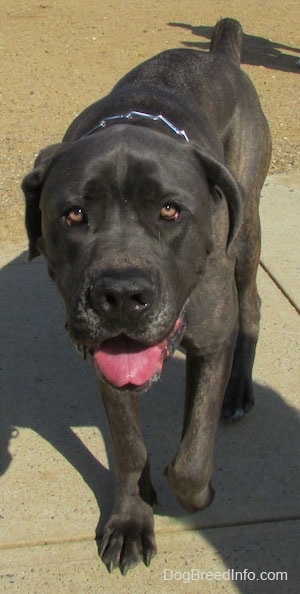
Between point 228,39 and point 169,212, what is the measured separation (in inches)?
91.3

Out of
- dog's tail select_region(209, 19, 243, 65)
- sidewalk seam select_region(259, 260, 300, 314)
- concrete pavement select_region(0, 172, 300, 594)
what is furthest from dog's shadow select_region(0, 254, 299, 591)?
dog's tail select_region(209, 19, 243, 65)

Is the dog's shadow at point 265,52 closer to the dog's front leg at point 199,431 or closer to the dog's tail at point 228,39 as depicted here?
the dog's tail at point 228,39

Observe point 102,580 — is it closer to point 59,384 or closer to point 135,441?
point 135,441

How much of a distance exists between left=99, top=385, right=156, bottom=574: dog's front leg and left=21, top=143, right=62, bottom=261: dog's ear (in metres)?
0.70

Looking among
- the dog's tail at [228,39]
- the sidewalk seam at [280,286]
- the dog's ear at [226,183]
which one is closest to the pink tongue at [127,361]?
the dog's ear at [226,183]

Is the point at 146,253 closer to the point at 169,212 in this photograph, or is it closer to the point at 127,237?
the point at 127,237

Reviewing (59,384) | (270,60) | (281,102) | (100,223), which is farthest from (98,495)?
(270,60)

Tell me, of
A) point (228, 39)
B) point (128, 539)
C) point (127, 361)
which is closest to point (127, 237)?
point (127, 361)

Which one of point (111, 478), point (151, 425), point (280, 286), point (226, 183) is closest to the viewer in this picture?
point (226, 183)

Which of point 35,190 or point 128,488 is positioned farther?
point 128,488

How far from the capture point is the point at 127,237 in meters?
3.11

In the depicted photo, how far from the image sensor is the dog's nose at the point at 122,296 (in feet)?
9.44

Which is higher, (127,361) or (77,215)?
(77,215)

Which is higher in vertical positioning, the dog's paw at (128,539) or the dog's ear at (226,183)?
the dog's ear at (226,183)
